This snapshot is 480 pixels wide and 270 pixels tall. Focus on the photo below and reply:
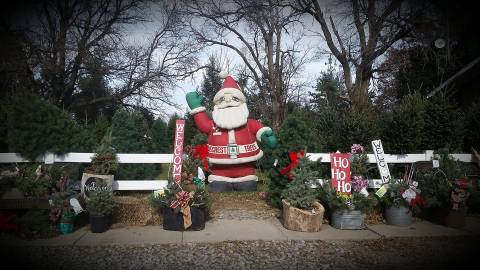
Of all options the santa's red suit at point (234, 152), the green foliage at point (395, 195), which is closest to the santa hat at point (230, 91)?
the santa's red suit at point (234, 152)

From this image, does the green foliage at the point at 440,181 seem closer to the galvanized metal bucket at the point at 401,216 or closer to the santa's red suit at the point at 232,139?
the galvanized metal bucket at the point at 401,216

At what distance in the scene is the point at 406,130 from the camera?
22.4 feet

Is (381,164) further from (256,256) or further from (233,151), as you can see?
(256,256)

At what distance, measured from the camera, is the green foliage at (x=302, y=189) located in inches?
203

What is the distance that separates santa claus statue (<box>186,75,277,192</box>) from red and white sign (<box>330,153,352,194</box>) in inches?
64.6

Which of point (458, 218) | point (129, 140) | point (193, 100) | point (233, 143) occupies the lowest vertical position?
point (458, 218)

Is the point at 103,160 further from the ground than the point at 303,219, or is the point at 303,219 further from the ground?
the point at 103,160

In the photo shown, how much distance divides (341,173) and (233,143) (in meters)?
2.53

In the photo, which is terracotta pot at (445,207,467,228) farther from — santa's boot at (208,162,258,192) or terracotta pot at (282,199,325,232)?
santa's boot at (208,162,258,192)

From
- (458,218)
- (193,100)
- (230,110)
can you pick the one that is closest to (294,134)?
(230,110)

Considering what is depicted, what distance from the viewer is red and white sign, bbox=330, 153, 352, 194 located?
5.74 metres

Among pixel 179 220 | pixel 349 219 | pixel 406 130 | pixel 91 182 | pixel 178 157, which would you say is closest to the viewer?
pixel 179 220

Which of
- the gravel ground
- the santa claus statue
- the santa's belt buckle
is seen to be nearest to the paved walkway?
the gravel ground

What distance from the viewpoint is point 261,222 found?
564 centimetres
